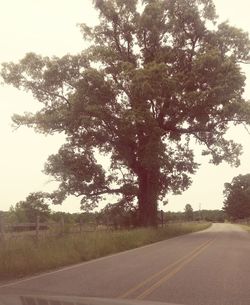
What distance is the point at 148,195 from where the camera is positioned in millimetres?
38406

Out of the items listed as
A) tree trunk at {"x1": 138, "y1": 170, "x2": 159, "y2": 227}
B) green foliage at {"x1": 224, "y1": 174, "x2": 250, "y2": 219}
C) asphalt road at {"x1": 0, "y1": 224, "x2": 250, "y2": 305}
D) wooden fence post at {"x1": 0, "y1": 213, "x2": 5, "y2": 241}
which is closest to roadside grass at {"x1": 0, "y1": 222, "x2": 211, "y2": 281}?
wooden fence post at {"x1": 0, "y1": 213, "x2": 5, "y2": 241}

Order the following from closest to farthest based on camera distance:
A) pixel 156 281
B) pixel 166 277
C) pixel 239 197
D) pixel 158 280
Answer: pixel 156 281, pixel 158 280, pixel 166 277, pixel 239 197

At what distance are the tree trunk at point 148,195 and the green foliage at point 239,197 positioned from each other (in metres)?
102

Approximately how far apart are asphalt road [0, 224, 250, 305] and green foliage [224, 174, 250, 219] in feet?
404

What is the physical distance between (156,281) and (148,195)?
26346mm

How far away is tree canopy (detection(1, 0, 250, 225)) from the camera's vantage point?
34.5 metres

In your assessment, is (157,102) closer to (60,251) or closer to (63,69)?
(63,69)

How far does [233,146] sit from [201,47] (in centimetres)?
732

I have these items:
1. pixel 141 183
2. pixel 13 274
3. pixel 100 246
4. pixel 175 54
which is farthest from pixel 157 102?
pixel 13 274

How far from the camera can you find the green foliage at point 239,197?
13762 cm

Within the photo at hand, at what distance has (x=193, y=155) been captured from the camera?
39.9 m

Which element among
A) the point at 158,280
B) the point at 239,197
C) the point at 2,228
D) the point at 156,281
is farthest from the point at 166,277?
the point at 239,197

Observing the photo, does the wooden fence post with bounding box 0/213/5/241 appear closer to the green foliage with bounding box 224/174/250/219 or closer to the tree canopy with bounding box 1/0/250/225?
the tree canopy with bounding box 1/0/250/225

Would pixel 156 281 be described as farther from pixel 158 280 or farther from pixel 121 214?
pixel 121 214
